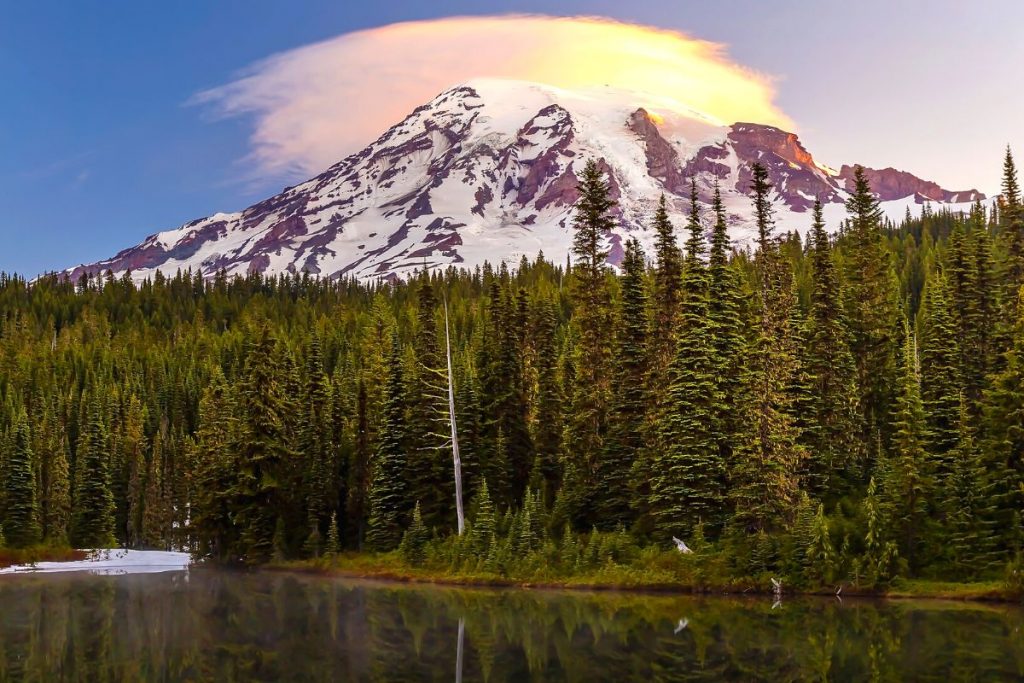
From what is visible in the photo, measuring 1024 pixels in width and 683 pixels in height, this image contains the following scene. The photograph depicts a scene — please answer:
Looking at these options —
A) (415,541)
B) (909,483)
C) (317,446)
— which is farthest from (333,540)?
(909,483)

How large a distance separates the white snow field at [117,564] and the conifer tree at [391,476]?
20.8 metres

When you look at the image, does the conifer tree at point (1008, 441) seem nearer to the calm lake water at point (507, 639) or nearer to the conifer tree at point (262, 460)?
the calm lake water at point (507, 639)

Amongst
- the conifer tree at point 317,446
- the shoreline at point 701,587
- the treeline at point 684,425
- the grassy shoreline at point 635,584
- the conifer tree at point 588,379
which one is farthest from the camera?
the conifer tree at point 317,446

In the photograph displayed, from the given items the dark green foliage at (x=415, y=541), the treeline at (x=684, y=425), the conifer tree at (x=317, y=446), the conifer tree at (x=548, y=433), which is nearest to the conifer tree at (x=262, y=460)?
the treeline at (x=684, y=425)

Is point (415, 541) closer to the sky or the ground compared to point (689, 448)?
closer to the ground

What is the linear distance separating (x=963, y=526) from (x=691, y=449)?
A: 11.8 m

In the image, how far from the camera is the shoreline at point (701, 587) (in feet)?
128

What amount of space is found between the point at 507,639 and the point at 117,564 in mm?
64548

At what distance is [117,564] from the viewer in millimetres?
84562

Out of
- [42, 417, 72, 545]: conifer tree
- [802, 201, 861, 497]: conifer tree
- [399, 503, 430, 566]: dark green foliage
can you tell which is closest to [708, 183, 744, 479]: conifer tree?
[802, 201, 861, 497]: conifer tree

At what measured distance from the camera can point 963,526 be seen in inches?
1689

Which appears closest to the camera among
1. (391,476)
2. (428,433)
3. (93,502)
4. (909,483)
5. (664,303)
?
(909,483)

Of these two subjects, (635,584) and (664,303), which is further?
(664,303)

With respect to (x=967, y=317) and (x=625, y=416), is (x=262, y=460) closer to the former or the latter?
A: (x=625, y=416)
